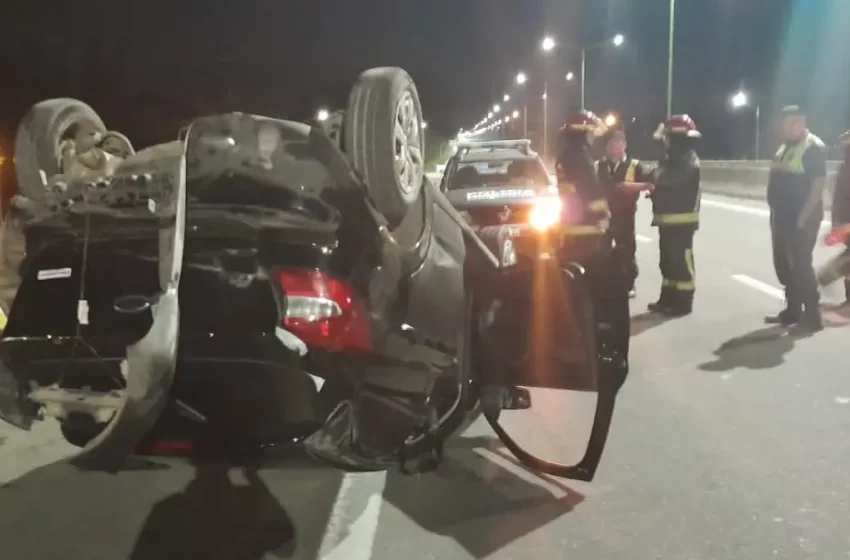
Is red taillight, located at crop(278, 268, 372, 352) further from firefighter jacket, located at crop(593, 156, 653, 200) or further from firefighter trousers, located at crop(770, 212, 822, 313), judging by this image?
firefighter jacket, located at crop(593, 156, 653, 200)

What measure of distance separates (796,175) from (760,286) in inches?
109

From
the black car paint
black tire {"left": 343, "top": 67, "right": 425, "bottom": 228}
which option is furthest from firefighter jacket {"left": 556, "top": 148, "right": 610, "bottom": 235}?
the black car paint

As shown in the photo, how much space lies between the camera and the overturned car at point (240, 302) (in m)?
3.67

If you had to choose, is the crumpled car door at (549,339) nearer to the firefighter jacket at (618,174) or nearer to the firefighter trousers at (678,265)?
the firefighter trousers at (678,265)

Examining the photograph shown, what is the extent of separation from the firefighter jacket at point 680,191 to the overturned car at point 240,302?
580 cm

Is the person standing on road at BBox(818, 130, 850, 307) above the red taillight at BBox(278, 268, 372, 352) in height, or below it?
below

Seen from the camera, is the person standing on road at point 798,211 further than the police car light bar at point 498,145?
No

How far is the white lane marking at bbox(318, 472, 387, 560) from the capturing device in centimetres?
427

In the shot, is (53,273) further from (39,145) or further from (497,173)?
(497,173)

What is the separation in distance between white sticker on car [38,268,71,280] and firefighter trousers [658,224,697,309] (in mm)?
6862

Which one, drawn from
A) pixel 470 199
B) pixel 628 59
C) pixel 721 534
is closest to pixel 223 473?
pixel 721 534

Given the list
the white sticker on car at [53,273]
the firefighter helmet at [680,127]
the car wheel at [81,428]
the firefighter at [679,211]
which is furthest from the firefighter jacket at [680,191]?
the white sticker on car at [53,273]

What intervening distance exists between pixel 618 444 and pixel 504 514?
1.27 meters

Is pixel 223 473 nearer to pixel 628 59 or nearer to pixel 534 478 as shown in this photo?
pixel 534 478
